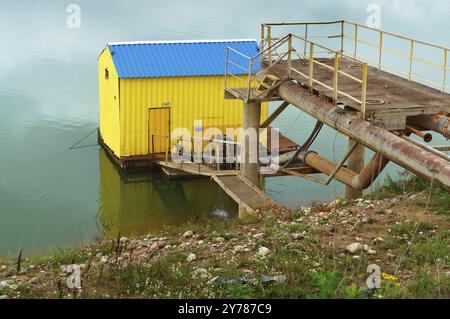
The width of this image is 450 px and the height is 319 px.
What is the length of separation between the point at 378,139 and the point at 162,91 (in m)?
15.3

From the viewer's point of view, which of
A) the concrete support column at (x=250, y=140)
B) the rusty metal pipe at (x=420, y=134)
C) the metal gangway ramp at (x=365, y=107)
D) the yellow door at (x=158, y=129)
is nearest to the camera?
the metal gangway ramp at (x=365, y=107)

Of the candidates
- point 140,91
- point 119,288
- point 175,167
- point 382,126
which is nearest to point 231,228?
point 382,126

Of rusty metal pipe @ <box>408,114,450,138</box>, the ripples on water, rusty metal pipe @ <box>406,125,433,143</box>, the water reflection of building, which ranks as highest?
rusty metal pipe @ <box>408,114,450,138</box>

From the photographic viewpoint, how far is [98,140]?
98.6 feet

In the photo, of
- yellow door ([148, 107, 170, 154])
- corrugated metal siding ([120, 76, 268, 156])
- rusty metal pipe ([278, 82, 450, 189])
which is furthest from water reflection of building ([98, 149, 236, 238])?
rusty metal pipe ([278, 82, 450, 189])

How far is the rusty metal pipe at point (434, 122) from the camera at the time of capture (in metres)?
13.3

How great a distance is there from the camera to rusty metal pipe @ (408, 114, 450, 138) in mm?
13320

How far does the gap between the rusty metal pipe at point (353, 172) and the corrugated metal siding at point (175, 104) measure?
30.8 feet

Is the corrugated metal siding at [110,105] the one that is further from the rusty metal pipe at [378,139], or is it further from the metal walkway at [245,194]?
the rusty metal pipe at [378,139]

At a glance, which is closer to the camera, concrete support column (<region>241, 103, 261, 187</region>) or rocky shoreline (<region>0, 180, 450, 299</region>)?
rocky shoreline (<region>0, 180, 450, 299</region>)

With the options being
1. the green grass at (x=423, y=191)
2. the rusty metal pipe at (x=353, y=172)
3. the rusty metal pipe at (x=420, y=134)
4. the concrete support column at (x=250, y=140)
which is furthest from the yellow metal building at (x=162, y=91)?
the rusty metal pipe at (x=420, y=134)

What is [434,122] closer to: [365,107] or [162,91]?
[365,107]

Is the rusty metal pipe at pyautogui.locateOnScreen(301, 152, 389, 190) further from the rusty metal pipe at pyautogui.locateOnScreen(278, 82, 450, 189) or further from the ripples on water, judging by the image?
the ripples on water

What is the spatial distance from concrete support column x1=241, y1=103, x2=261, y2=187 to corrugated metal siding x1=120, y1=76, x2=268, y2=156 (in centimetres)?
Result: 855
